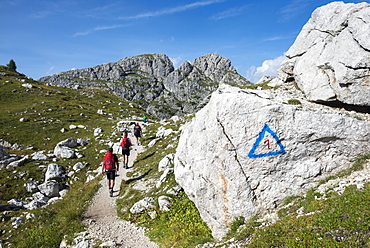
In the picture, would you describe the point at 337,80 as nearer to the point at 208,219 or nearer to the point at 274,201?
the point at 274,201

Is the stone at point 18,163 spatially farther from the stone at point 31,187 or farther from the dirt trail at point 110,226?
the dirt trail at point 110,226

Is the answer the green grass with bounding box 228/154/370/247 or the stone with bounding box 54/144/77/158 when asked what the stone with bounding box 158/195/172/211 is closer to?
the green grass with bounding box 228/154/370/247

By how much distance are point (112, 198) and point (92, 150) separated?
18770mm

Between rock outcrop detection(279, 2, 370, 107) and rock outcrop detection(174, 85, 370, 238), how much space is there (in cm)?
228

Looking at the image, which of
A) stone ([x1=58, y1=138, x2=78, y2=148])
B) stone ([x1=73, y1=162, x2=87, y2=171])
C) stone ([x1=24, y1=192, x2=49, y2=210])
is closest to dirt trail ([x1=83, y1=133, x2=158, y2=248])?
stone ([x1=24, y1=192, x2=49, y2=210])

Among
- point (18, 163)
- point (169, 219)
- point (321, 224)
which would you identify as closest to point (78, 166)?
point (18, 163)

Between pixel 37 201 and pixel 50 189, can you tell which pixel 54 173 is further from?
pixel 37 201

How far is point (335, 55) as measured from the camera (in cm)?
1295

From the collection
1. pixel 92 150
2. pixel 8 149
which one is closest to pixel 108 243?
pixel 92 150

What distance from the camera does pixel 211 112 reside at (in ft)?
42.6

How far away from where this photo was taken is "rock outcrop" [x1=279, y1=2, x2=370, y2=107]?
11523 mm

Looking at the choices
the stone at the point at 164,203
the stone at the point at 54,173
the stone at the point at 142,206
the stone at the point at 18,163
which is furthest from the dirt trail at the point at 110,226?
the stone at the point at 18,163

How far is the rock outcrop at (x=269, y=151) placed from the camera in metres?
10.5

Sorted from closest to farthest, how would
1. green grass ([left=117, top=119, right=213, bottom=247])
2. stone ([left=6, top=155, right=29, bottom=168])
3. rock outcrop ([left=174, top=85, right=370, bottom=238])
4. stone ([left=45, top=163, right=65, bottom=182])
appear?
rock outcrop ([left=174, top=85, right=370, bottom=238]), green grass ([left=117, top=119, right=213, bottom=247]), stone ([left=45, top=163, right=65, bottom=182]), stone ([left=6, top=155, right=29, bottom=168])
